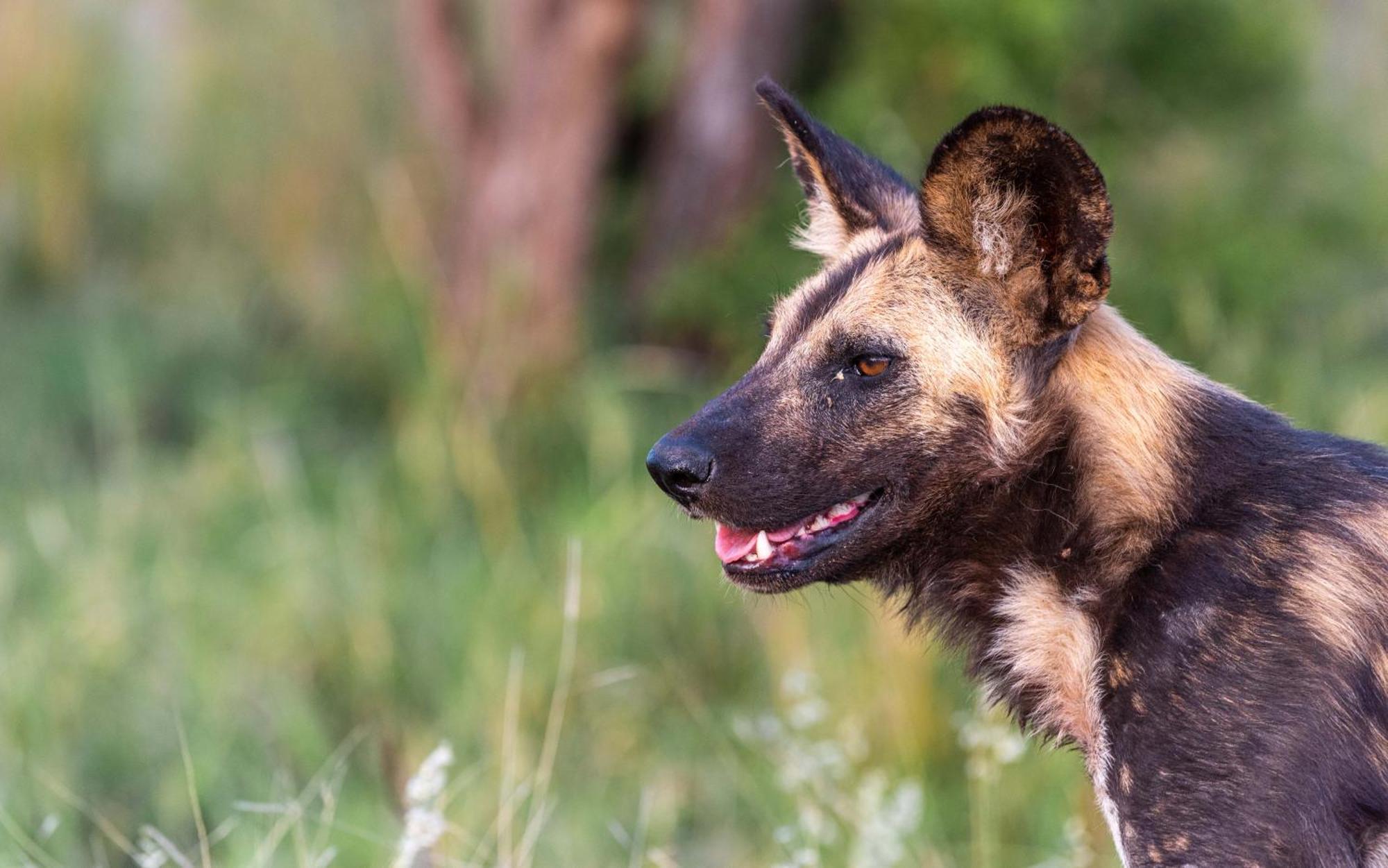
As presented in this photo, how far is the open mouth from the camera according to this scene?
2.62 metres

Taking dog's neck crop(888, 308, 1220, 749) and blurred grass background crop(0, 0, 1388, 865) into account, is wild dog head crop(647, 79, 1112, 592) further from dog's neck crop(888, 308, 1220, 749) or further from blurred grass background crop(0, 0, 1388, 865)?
blurred grass background crop(0, 0, 1388, 865)

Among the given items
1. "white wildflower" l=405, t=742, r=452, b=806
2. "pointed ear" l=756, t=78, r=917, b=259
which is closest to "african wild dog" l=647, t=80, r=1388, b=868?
"pointed ear" l=756, t=78, r=917, b=259

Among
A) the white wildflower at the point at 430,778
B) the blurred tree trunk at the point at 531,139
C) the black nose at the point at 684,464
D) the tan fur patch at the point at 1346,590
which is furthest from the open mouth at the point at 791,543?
the blurred tree trunk at the point at 531,139

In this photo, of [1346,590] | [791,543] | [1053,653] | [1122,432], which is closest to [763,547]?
[791,543]

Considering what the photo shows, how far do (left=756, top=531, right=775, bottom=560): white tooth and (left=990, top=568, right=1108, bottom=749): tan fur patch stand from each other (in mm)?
424

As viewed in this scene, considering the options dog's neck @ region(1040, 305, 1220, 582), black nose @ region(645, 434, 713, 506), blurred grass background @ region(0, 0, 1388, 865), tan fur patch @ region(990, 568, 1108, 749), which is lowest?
blurred grass background @ region(0, 0, 1388, 865)

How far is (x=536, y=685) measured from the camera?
4.55m

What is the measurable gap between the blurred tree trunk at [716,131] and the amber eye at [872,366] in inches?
185

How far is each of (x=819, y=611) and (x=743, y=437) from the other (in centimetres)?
232

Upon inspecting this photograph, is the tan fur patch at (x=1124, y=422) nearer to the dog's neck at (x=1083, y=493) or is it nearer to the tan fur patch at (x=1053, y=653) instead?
the dog's neck at (x=1083, y=493)

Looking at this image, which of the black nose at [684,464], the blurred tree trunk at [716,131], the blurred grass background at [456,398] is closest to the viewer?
the black nose at [684,464]

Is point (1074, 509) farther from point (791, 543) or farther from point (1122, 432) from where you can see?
point (791, 543)

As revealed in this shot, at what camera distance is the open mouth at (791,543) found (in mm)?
2623

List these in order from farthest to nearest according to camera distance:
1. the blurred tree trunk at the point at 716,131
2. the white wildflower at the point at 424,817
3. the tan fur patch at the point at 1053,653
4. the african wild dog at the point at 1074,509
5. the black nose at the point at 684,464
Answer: the blurred tree trunk at the point at 716,131 < the black nose at the point at 684,464 < the white wildflower at the point at 424,817 < the tan fur patch at the point at 1053,653 < the african wild dog at the point at 1074,509
